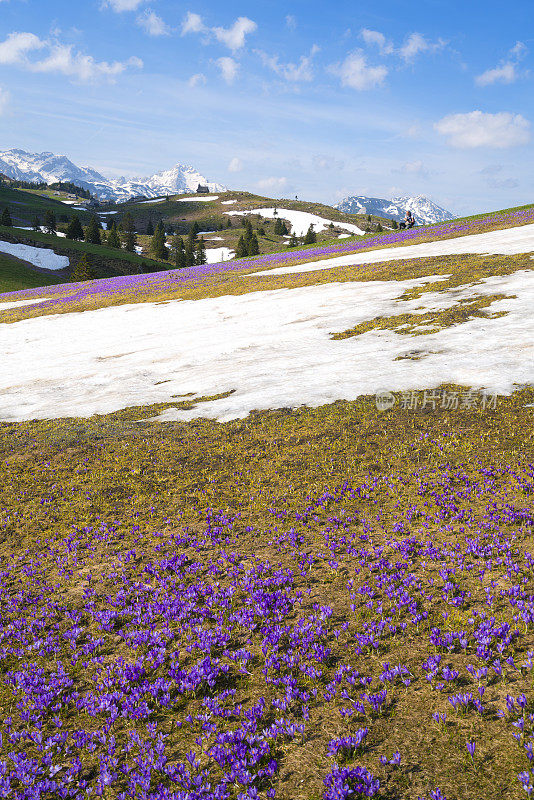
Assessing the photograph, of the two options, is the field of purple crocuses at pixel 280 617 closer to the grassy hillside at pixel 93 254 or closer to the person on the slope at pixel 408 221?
the person on the slope at pixel 408 221

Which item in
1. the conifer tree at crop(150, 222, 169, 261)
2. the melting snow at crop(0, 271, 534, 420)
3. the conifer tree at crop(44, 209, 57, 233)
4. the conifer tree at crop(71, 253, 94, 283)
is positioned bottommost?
the melting snow at crop(0, 271, 534, 420)

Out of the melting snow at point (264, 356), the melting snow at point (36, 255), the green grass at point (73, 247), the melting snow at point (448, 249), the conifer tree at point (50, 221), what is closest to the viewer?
the melting snow at point (264, 356)

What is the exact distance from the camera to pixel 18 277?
9900 centimetres

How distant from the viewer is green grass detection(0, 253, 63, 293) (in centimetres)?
9275

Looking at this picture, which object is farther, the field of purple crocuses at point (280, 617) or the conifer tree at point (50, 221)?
the conifer tree at point (50, 221)

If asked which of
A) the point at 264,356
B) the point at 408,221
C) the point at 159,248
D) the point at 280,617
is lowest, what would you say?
the point at 280,617

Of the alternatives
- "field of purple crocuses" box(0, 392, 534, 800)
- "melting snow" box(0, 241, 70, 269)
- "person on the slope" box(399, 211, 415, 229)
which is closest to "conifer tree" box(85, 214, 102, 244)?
"melting snow" box(0, 241, 70, 269)

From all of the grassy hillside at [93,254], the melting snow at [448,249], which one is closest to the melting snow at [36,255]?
the grassy hillside at [93,254]

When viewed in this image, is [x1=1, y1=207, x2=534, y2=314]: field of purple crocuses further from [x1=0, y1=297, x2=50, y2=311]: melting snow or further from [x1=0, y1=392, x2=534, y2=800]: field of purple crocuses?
[x1=0, y1=392, x2=534, y2=800]: field of purple crocuses

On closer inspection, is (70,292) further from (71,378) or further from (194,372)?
(194,372)

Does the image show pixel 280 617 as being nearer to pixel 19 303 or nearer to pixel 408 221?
pixel 19 303

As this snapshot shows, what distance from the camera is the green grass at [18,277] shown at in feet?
304

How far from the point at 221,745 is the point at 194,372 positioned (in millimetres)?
18266

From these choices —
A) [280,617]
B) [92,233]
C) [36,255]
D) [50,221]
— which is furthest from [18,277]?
[280,617]
